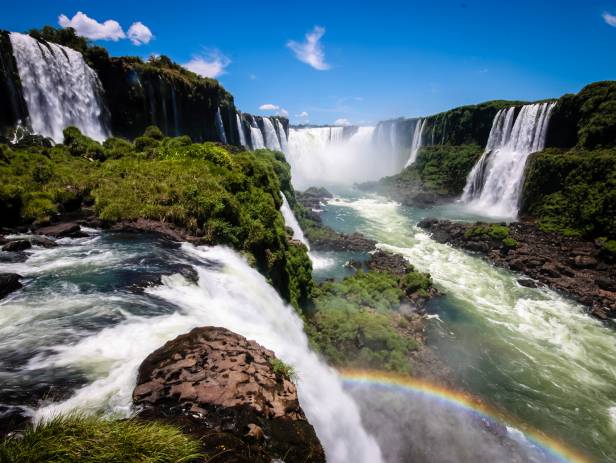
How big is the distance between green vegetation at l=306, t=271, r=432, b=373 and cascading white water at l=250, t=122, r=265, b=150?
46712 mm

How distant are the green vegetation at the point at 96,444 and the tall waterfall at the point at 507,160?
1760 inches

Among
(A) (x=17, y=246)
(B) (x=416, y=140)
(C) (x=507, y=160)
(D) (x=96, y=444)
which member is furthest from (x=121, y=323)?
(B) (x=416, y=140)

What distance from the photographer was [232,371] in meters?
4.88

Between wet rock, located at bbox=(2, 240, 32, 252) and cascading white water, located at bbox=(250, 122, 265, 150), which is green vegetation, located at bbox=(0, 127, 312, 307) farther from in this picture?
cascading white water, located at bbox=(250, 122, 265, 150)

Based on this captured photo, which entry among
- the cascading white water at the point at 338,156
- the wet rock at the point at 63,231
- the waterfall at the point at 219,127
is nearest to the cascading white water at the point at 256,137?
the waterfall at the point at 219,127

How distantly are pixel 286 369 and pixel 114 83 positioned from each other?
1457 inches

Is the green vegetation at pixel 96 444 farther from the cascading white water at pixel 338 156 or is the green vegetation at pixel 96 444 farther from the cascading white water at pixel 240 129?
the cascading white water at pixel 338 156

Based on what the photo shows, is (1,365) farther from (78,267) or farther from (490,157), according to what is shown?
(490,157)

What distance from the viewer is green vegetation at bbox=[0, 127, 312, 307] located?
441 inches

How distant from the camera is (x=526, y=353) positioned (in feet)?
49.0

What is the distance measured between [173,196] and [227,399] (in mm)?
9606

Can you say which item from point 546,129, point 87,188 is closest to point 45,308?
point 87,188

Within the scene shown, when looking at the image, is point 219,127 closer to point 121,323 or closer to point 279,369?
point 121,323

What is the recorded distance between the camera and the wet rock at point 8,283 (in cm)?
612
